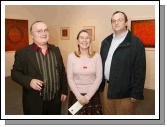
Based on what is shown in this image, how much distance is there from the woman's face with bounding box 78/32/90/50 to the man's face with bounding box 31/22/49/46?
0.26m

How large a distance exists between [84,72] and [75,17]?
17.4 inches

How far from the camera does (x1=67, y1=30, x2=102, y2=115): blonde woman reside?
175 centimetres

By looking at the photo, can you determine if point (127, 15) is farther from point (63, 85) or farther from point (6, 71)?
point (6, 71)

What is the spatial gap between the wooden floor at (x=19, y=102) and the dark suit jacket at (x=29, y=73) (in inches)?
2.0

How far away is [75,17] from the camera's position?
71.2 inches

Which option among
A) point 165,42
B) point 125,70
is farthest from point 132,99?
point 165,42

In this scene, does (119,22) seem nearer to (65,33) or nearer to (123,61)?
(123,61)

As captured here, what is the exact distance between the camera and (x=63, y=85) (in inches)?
Answer: 70.7

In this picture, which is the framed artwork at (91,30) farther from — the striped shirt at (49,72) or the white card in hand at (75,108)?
the white card in hand at (75,108)

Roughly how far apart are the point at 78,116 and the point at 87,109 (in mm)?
90

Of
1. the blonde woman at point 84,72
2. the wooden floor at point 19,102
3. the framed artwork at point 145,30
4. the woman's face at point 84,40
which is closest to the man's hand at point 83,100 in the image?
the blonde woman at point 84,72

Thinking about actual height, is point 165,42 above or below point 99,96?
above

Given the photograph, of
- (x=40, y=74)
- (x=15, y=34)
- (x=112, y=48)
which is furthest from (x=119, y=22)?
(x=15, y=34)

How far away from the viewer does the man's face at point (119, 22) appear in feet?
5.69
